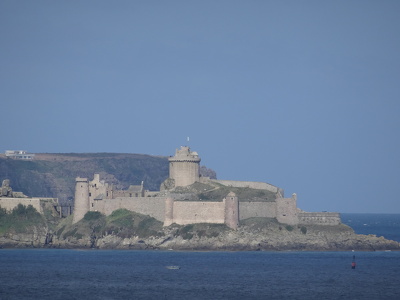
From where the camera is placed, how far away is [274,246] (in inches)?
3912

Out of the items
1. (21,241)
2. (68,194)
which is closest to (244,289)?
(21,241)

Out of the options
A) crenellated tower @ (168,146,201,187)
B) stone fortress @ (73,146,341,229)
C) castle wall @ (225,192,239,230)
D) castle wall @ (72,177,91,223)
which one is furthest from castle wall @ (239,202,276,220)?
castle wall @ (72,177,91,223)

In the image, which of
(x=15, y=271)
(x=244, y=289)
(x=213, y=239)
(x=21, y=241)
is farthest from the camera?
(x=21, y=241)

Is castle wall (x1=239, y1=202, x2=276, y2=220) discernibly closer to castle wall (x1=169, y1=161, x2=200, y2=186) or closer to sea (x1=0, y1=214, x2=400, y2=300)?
sea (x1=0, y1=214, x2=400, y2=300)

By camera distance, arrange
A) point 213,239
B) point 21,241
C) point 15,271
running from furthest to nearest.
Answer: point 21,241, point 213,239, point 15,271

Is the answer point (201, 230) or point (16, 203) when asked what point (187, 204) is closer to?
point (201, 230)

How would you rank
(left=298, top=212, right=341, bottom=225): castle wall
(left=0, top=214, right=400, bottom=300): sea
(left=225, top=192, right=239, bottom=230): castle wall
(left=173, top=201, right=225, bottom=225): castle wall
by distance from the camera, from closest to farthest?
1. (left=0, top=214, right=400, bottom=300): sea
2. (left=225, top=192, right=239, bottom=230): castle wall
3. (left=173, top=201, right=225, bottom=225): castle wall
4. (left=298, top=212, right=341, bottom=225): castle wall

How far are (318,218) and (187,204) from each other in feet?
40.2

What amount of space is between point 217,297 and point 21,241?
40017 millimetres

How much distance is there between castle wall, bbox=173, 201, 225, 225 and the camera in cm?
9994

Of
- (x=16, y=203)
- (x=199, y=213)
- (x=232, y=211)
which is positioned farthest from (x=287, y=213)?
(x=16, y=203)

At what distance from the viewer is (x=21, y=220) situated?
108 meters

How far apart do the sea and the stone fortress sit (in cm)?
349

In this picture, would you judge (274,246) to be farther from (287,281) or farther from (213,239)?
(287,281)
